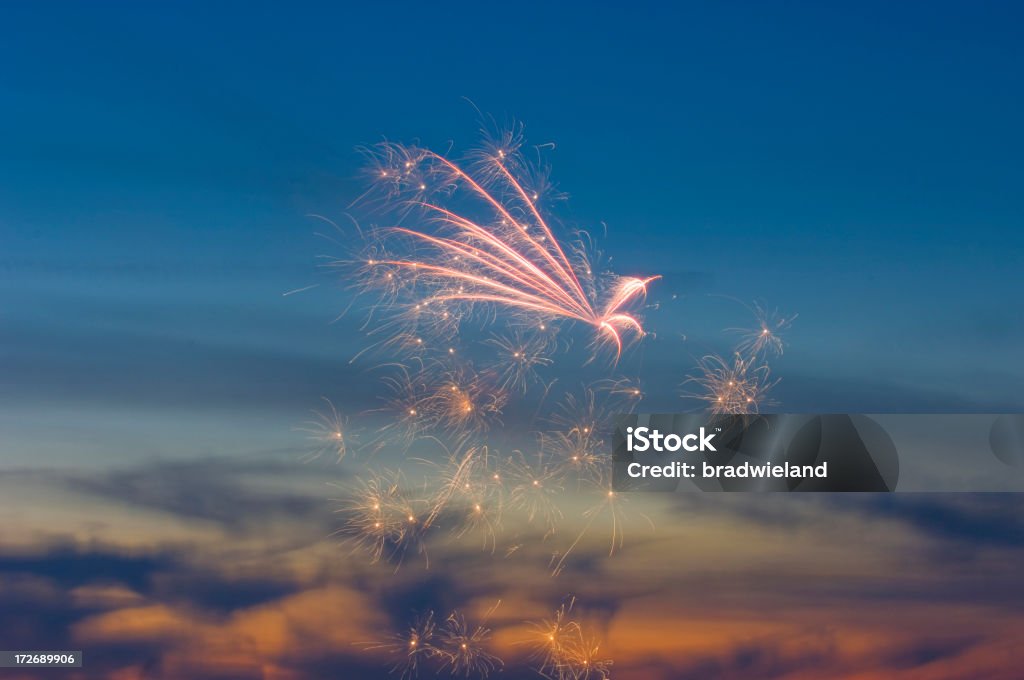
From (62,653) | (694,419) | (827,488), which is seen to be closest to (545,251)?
(694,419)

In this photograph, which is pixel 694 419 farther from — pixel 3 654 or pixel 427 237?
pixel 3 654

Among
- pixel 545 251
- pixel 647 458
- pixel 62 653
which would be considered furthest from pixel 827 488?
pixel 62 653

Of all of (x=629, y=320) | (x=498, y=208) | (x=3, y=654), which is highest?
(x=498, y=208)

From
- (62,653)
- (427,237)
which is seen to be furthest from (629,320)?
(62,653)

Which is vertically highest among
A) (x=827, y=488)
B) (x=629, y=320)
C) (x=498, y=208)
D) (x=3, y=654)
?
(x=498, y=208)

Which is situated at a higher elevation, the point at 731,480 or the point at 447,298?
the point at 447,298

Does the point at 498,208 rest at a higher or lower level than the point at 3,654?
higher

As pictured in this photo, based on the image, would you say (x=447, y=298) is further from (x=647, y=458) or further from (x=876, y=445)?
(x=876, y=445)
